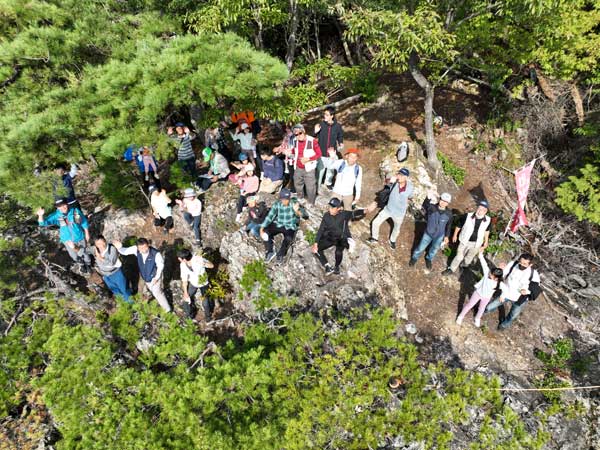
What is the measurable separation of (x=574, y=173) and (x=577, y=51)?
3.54 metres

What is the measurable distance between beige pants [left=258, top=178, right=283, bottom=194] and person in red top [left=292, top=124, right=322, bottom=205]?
2.21 feet

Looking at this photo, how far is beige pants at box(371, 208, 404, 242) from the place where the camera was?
8508 millimetres

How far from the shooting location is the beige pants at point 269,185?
9.54 metres

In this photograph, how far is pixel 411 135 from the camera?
39.3 feet

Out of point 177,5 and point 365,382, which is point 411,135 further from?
point 365,382

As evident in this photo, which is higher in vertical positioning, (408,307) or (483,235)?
(483,235)

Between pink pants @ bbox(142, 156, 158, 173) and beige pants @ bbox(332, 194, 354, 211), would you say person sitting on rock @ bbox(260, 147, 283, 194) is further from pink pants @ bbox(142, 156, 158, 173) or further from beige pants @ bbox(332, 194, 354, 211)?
pink pants @ bbox(142, 156, 158, 173)

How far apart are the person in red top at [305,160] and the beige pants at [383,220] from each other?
5.86 ft

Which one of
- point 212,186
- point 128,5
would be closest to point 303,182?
point 212,186

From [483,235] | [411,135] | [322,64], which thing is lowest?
[483,235]

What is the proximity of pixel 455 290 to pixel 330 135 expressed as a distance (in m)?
5.10

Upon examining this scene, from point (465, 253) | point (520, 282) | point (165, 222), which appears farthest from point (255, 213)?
point (520, 282)

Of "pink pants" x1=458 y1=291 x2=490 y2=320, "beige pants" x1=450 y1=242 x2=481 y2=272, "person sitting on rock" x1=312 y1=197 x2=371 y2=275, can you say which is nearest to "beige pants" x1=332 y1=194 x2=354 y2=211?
"person sitting on rock" x1=312 y1=197 x2=371 y2=275

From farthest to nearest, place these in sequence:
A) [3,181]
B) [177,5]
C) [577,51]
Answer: [577,51], [177,5], [3,181]
